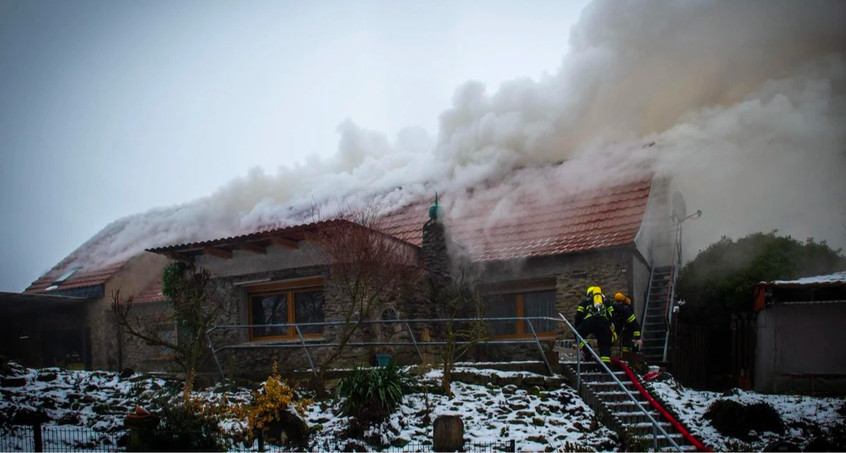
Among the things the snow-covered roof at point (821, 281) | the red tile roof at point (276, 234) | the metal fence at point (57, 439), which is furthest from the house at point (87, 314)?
the snow-covered roof at point (821, 281)

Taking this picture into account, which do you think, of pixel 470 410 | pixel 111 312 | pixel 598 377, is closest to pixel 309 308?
pixel 470 410

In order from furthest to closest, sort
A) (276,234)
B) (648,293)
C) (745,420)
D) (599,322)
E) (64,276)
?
(64,276) < (648,293) < (276,234) < (599,322) < (745,420)

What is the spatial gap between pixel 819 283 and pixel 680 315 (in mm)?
4353

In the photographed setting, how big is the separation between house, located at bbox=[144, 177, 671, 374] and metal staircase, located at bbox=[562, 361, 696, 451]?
3393 millimetres

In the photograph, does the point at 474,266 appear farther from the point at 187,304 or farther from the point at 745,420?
the point at 745,420

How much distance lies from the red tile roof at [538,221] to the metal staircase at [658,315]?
203 cm

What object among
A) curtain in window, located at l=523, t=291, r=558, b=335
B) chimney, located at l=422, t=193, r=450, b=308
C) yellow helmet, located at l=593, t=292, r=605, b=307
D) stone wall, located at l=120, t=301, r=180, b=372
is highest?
chimney, located at l=422, t=193, r=450, b=308

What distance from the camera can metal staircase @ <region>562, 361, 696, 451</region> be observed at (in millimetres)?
10055

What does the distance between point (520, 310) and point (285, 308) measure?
18.1 feet

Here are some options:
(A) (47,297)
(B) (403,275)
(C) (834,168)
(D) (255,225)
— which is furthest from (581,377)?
(A) (47,297)

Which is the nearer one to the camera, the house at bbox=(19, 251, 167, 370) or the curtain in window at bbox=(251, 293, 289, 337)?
the curtain in window at bbox=(251, 293, 289, 337)

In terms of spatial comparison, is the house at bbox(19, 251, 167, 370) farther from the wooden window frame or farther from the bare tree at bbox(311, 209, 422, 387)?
the wooden window frame

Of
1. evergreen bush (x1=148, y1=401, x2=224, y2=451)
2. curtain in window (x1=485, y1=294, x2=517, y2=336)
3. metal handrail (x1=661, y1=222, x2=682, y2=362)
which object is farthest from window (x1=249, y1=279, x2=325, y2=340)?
metal handrail (x1=661, y1=222, x2=682, y2=362)

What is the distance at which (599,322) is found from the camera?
12773mm
